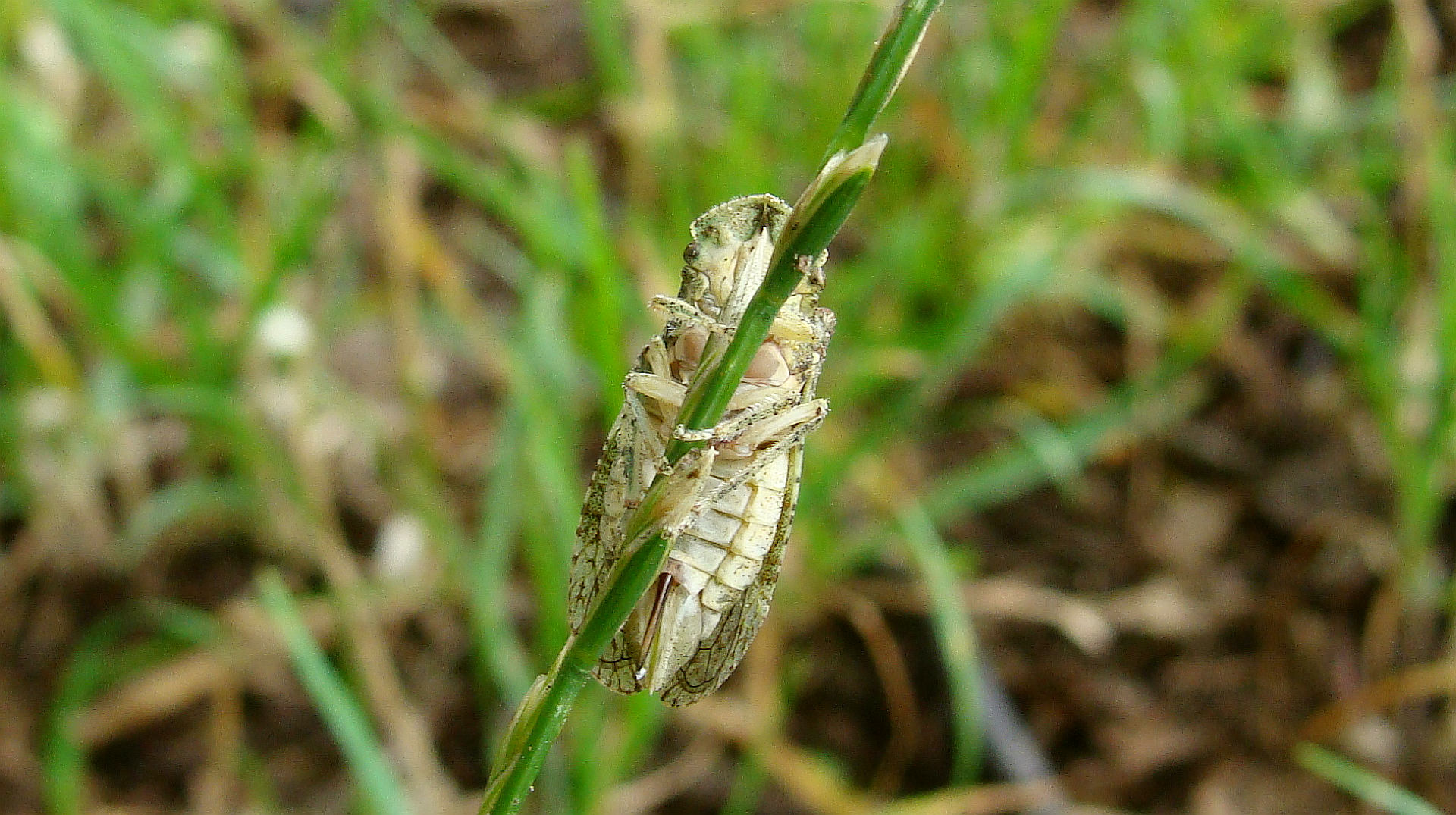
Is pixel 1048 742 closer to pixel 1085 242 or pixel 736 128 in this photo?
pixel 1085 242

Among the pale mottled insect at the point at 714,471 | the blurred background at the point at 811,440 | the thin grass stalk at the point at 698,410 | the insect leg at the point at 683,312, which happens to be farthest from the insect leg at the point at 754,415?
the blurred background at the point at 811,440

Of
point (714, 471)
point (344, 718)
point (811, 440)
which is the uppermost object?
point (714, 471)

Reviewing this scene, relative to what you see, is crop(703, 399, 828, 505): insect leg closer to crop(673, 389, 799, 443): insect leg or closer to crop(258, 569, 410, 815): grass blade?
crop(673, 389, 799, 443): insect leg

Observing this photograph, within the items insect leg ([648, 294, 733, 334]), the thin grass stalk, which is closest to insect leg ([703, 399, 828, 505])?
insect leg ([648, 294, 733, 334])

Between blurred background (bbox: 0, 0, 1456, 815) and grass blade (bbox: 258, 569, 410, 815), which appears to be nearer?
grass blade (bbox: 258, 569, 410, 815)

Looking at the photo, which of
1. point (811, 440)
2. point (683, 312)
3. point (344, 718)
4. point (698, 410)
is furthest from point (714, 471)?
point (811, 440)

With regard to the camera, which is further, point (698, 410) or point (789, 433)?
point (789, 433)

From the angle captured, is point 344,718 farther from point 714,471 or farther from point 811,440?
point 811,440
